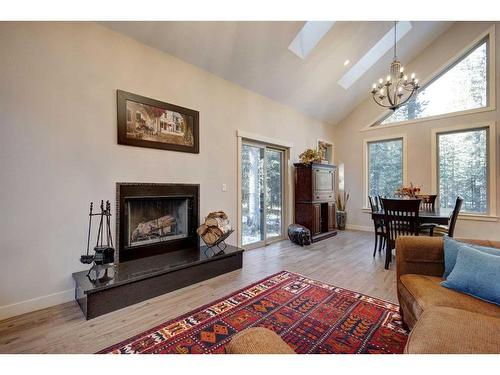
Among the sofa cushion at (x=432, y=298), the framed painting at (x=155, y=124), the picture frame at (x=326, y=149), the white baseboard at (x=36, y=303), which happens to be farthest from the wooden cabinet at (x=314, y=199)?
the white baseboard at (x=36, y=303)

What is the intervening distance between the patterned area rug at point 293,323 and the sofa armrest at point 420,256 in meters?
0.48

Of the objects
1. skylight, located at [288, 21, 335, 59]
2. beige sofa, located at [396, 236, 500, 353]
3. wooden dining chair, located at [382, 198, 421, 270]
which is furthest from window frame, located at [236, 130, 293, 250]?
beige sofa, located at [396, 236, 500, 353]

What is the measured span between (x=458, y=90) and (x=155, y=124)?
616 cm

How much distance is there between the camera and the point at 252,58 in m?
3.74

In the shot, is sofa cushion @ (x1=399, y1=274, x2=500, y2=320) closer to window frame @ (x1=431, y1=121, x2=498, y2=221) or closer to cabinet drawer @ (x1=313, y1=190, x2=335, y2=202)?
cabinet drawer @ (x1=313, y1=190, x2=335, y2=202)

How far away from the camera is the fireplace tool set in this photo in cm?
229

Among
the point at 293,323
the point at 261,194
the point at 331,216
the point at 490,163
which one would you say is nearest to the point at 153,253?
the point at 293,323

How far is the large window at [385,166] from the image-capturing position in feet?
18.8

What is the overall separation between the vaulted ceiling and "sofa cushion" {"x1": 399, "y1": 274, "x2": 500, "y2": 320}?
3.56 meters
